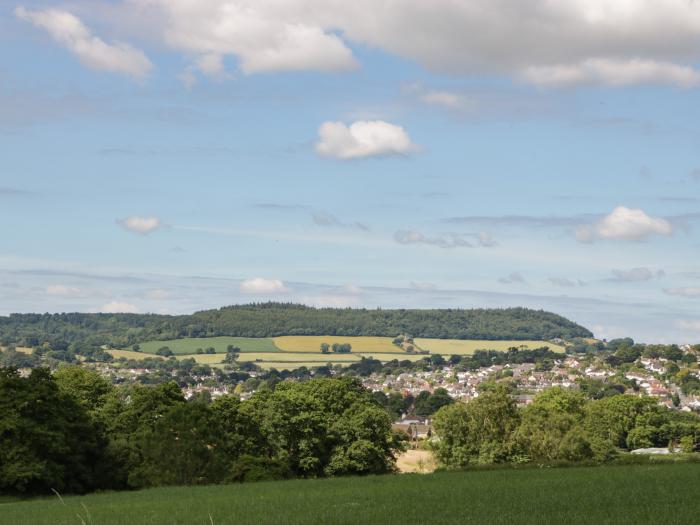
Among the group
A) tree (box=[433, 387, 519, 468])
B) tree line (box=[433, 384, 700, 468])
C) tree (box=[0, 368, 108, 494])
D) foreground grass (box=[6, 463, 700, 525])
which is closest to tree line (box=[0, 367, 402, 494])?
tree (box=[0, 368, 108, 494])

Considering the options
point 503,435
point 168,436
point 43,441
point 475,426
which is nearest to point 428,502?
point 168,436

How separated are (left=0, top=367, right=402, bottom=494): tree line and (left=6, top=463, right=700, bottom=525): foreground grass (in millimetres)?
13921

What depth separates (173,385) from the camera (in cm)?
8700

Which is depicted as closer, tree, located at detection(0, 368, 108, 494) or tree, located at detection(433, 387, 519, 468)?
tree, located at detection(0, 368, 108, 494)

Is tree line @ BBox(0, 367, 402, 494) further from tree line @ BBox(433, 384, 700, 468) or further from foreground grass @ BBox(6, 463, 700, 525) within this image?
foreground grass @ BBox(6, 463, 700, 525)

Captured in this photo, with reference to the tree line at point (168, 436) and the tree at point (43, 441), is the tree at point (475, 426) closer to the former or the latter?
the tree line at point (168, 436)

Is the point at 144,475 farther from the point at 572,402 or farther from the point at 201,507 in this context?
the point at 572,402

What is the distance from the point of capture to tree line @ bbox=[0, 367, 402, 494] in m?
71.1

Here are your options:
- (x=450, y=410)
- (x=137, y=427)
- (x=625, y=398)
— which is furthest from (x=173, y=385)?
(x=625, y=398)

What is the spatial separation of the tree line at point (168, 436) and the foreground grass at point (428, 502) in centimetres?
1392

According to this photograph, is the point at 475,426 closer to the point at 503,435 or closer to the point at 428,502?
the point at 503,435

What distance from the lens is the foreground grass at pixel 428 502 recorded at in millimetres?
35594

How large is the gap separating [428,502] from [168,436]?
119 feet

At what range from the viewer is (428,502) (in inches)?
1624
